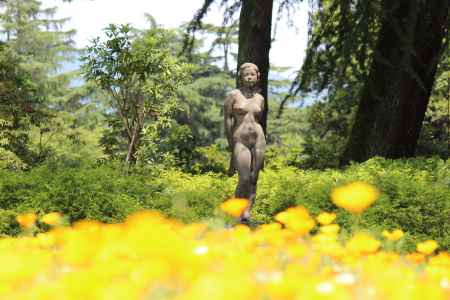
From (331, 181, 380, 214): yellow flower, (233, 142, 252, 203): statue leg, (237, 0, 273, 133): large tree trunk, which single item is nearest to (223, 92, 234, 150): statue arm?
(233, 142, 252, 203): statue leg

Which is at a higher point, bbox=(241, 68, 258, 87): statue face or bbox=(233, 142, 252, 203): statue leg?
bbox=(241, 68, 258, 87): statue face

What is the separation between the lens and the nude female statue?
6.71m

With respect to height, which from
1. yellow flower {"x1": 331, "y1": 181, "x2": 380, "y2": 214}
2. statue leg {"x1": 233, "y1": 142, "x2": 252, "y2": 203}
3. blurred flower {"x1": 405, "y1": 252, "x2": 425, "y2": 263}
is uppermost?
yellow flower {"x1": 331, "y1": 181, "x2": 380, "y2": 214}

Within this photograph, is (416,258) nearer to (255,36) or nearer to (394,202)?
(394,202)

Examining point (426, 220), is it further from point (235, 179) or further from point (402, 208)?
point (235, 179)

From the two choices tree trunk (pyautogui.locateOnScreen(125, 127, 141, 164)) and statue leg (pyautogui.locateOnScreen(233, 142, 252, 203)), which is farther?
tree trunk (pyautogui.locateOnScreen(125, 127, 141, 164))

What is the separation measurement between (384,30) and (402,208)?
5048 mm

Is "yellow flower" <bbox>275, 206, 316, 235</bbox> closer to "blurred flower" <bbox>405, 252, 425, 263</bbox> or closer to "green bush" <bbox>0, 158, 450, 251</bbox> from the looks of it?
"blurred flower" <bbox>405, 252, 425, 263</bbox>

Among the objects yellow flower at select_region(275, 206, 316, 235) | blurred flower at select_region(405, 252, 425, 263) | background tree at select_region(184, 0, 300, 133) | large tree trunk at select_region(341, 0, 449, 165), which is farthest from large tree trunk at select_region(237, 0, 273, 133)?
yellow flower at select_region(275, 206, 316, 235)

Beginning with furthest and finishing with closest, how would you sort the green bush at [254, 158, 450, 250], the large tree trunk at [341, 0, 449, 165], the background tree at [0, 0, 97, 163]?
the background tree at [0, 0, 97, 163]
the large tree trunk at [341, 0, 449, 165]
the green bush at [254, 158, 450, 250]

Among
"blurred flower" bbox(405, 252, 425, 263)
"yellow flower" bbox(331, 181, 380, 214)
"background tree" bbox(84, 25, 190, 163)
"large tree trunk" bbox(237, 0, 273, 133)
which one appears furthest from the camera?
"background tree" bbox(84, 25, 190, 163)

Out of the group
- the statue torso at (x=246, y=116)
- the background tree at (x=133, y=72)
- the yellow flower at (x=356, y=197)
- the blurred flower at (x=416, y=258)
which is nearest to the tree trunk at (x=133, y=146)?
the background tree at (x=133, y=72)

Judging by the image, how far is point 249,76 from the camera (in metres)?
6.64

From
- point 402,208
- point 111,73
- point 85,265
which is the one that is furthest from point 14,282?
point 111,73
